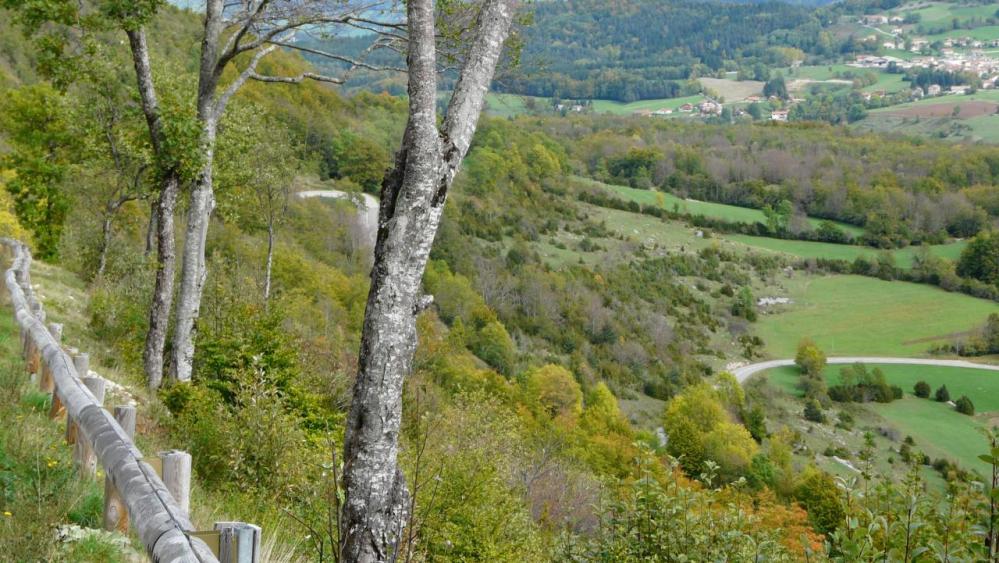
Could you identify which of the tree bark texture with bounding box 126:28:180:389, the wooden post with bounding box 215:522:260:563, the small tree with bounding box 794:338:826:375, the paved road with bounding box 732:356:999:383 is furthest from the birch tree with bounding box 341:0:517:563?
the small tree with bounding box 794:338:826:375

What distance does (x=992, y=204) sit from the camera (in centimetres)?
13488

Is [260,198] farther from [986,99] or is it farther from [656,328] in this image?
[986,99]

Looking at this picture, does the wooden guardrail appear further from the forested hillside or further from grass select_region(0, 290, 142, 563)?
the forested hillside

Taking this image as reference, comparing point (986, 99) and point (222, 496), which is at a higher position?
point (986, 99)

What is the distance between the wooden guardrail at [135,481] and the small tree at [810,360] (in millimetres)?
88072

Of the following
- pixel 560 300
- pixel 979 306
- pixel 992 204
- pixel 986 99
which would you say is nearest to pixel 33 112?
pixel 560 300

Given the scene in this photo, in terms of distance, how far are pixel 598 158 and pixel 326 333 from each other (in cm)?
12670

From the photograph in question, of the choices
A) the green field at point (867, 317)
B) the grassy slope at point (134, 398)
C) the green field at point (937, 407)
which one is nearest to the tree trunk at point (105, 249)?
the grassy slope at point (134, 398)

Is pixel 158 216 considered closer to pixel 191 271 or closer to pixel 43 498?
pixel 191 271

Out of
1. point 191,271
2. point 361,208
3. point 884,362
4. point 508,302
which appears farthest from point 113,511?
point 884,362

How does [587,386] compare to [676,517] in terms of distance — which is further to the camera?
[587,386]

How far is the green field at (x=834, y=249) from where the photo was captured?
391ft

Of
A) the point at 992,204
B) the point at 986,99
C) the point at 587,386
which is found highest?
the point at 986,99

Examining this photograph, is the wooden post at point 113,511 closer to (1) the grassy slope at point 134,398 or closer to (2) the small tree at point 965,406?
(1) the grassy slope at point 134,398
